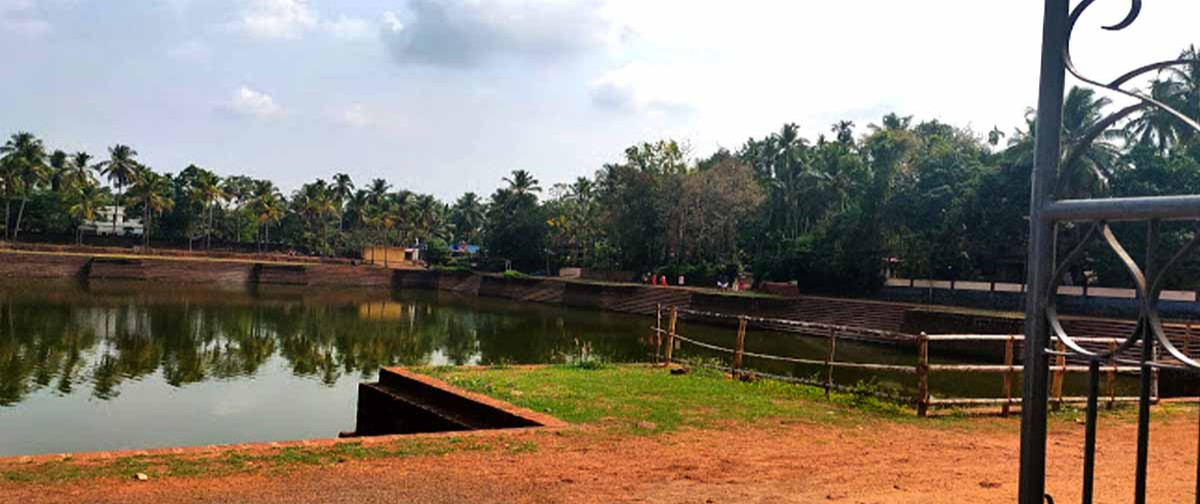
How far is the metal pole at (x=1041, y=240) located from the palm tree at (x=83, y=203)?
207 ft

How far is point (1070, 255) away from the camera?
2.56 metres

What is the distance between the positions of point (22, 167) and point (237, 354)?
4682cm

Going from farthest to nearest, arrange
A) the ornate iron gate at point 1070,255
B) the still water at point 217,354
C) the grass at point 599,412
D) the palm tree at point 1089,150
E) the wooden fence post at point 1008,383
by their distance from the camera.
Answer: the palm tree at point 1089,150
the still water at point 217,354
the wooden fence post at point 1008,383
the grass at point 599,412
the ornate iron gate at point 1070,255

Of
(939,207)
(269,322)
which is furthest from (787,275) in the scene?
(269,322)

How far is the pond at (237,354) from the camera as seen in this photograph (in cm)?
1199

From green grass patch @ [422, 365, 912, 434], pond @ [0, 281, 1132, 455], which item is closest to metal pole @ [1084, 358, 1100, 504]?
green grass patch @ [422, 365, 912, 434]

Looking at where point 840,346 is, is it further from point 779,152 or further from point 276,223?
point 276,223

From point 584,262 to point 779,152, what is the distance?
1380 centimetres

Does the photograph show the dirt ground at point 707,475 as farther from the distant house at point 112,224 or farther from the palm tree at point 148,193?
the distant house at point 112,224

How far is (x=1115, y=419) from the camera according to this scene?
32.4 ft

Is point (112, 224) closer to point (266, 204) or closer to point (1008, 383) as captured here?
point (266, 204)

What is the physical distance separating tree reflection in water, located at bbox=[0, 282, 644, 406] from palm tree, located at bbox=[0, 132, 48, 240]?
66.9ft

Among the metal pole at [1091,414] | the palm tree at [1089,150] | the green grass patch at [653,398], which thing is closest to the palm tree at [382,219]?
the palm tree at [1089,150]

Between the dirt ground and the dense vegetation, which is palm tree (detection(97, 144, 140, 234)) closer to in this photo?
the dense vegetation
